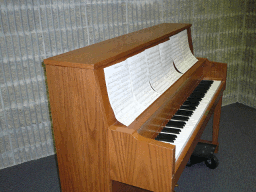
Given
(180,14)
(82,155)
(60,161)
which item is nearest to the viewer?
(82,155)

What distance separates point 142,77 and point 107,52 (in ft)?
1.02

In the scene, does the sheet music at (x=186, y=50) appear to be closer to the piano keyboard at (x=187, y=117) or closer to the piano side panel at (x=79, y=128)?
the piano keyboard at (x=187, y=117)

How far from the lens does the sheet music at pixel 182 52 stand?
7.39 feet

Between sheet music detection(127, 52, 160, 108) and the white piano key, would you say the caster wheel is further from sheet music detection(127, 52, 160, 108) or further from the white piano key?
sheet music detection(127, 52, 160, 108)

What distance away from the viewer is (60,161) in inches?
63.4

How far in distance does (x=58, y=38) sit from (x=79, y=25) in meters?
0.26

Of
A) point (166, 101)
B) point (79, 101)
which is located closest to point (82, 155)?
point (79, 101)

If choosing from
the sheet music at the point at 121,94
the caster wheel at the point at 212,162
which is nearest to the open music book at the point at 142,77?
the sheet music at the point at 121,94

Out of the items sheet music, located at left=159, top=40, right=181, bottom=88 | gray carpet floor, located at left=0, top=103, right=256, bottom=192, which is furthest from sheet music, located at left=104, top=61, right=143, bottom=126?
gray carpet floor, located at left=0, top=103, right=256, bottom=192

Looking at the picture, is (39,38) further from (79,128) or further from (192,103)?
(192,103)

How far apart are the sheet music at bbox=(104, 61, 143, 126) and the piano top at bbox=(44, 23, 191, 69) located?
6 cm

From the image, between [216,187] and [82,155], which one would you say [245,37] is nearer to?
[216,187]

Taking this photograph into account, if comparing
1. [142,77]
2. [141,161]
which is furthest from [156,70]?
[141,161]

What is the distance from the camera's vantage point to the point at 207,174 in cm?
254
